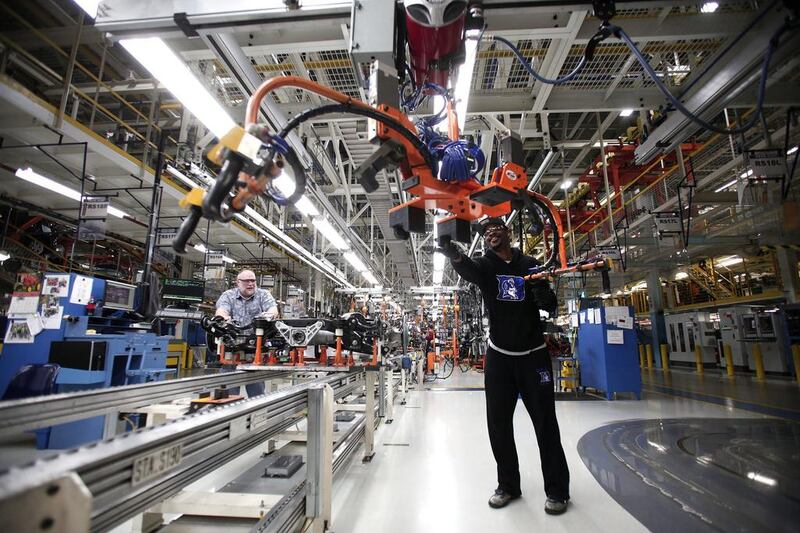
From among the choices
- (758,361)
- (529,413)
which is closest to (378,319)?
(529,413)

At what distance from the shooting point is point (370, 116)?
4.81 feet

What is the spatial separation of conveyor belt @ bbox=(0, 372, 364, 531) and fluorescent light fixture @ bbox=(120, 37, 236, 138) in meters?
1.76

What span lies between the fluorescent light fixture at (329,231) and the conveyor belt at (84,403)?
3.99 m

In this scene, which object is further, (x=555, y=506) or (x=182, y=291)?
(x=182, y=291)

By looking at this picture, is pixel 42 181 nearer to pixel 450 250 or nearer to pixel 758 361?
pixel 450 250

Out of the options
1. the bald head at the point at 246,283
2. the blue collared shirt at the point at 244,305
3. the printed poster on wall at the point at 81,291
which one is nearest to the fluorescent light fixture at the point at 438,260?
the blue collared shirt at the point at 244,305

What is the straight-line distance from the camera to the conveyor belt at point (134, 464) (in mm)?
545

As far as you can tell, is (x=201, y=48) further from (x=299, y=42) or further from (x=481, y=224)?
(x=481, y=224)

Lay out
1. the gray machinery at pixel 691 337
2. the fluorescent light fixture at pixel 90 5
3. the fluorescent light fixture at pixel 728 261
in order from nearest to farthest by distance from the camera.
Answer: the fluorescent light fixture at pixel 90 5 < the gray machinery at pixel 691 337 < the fluorescent light fixture at pixel 728 261

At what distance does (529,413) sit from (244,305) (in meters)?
3.25

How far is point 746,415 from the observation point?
480 centimetres

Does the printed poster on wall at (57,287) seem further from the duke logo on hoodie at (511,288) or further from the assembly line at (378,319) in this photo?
the duke logo on hoodie at (511,288)

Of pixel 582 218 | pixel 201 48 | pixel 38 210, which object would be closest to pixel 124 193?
pixel 38 210

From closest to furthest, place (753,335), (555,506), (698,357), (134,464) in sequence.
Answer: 1. (134,464)
2. (555,506)
3. (753,335)
4. (698,357)
